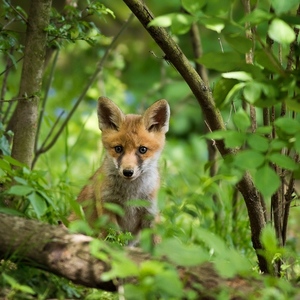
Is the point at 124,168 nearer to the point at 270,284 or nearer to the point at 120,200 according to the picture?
the point at 120,200

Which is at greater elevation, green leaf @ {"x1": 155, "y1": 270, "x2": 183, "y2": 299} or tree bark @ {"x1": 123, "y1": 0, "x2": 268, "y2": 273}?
tree bark @ {"x1": 123, "y1": 0, "x2": 268, "y2": 273}

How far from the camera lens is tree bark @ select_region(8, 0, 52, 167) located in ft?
12.5

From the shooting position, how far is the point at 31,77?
3.84 m

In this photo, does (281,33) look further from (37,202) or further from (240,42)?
(37,202)

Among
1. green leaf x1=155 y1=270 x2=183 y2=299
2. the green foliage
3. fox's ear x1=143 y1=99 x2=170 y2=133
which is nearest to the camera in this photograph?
green leaf x1=155 y1=270 x2=183 y2=299

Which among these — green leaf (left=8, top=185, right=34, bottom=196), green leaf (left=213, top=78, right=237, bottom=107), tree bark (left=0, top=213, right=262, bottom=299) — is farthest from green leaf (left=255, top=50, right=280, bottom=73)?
green leaf (left=8, top=185, right=34, bottom=196)

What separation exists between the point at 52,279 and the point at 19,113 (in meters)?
1.34

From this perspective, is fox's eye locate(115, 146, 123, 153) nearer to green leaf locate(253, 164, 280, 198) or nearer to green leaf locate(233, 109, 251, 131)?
green leaf locate(233, 109, 251, 131)

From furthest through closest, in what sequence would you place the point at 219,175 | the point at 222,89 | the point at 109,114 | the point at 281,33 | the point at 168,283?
1. the point at 109,114
2. the point at 219,175
3. the point at 222,89
4. the point at 281,33
5. the point at 168,283

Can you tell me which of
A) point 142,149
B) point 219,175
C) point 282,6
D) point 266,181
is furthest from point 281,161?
point 142,149

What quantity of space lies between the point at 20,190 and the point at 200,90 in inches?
Result: 43.3

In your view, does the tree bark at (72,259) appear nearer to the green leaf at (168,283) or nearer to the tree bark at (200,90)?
the green leaf at (168,283)

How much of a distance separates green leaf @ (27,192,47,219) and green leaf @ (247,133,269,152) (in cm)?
95

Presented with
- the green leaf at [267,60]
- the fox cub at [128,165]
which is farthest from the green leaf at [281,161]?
the fox cub at [128,165]
